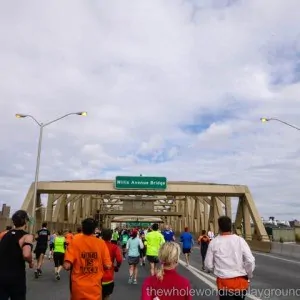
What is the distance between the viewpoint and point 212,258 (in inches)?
216

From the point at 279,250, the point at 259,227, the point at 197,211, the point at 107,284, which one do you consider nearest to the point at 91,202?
the point at 197,211

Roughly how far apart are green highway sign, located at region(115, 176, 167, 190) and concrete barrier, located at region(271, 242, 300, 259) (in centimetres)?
1642

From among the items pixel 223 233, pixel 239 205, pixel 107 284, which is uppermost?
pixel 239 205

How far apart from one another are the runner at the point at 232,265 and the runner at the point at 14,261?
240cm

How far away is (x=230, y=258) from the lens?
532 centimetres

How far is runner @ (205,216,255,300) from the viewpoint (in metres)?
5.26

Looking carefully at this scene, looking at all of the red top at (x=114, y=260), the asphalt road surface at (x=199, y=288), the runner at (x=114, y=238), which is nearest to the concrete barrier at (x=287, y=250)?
the runner at (x=114, y=238)

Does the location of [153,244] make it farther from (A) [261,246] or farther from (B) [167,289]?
(A) [261,246]

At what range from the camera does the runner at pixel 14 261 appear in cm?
523

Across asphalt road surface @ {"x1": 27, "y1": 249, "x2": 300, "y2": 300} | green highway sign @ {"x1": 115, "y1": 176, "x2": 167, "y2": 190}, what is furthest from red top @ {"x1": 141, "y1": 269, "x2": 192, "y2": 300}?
green highway sign @ {"x1": 115, "y1": 176, "x2": 167, "y2": 190}

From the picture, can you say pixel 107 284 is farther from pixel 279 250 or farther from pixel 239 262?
pixel 279 250

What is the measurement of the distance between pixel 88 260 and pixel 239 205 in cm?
4663

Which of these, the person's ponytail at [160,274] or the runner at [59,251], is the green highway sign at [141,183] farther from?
the person's ponytail at [160,274]

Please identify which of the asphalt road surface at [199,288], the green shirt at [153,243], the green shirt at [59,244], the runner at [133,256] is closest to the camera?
the asphalt road surface at [199,288]
